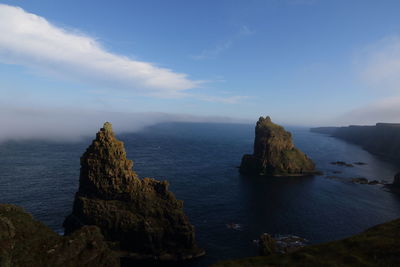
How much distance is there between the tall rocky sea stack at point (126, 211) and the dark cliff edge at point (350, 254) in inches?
912

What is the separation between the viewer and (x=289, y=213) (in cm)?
8788

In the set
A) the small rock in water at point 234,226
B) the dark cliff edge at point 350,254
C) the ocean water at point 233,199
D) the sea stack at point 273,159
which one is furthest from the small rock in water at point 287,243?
the sea stack at point 273,159

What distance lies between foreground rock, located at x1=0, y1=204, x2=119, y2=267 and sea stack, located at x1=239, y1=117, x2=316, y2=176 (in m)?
119

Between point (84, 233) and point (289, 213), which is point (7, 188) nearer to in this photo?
point (84, 233)

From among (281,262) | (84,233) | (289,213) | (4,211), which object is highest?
(4,211)

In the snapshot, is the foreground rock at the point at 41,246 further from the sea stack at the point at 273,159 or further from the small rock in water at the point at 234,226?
the sea stack at the point at 273,159

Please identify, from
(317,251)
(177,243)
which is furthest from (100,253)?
(317,251)

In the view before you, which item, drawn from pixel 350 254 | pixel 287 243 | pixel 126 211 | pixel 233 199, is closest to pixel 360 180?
pixel 233 199

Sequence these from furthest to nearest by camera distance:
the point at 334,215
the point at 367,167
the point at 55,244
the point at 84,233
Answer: the point at 367,167 < the point at 334,215 < the point at 84,233 < the point at 55,244

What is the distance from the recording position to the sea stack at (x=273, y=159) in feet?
486

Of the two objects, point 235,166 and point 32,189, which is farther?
point 235,166

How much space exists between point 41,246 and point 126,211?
2947 centimetres

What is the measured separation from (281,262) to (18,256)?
35.0 metres

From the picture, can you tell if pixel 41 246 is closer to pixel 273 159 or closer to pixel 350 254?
pixel 350 254
